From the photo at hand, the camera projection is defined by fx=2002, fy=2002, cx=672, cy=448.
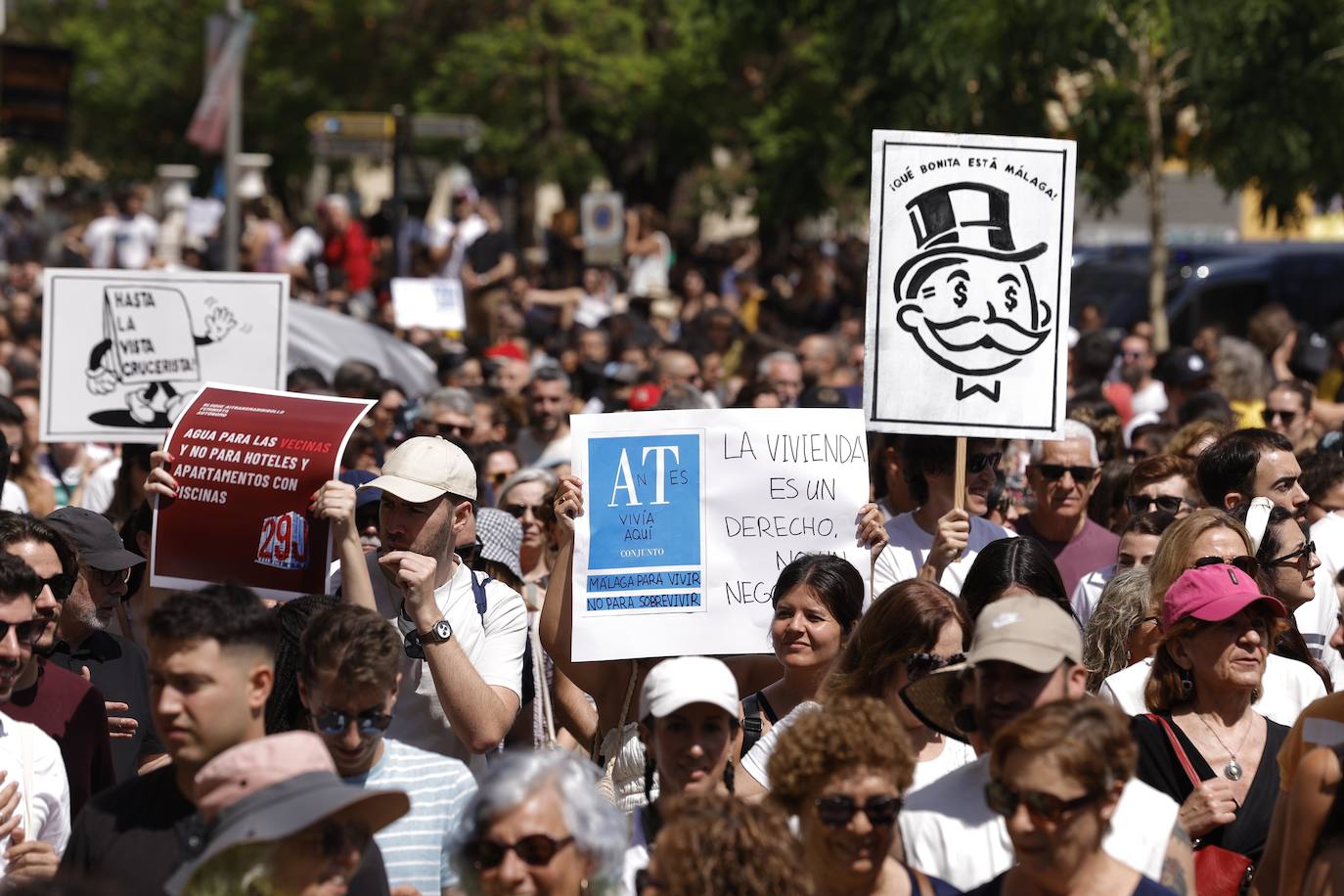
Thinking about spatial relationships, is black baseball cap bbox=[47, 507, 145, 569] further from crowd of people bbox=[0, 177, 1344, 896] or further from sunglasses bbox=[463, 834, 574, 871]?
sunglasses bbox=[463, 834, 574, 871]

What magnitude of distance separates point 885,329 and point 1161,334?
9836 mm

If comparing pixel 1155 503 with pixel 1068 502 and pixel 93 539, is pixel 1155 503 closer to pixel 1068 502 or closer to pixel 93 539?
pixel 1068 502

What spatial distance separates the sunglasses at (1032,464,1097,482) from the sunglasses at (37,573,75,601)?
12.0ft

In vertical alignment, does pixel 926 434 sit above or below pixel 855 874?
above

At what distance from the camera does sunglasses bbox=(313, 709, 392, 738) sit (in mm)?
4508

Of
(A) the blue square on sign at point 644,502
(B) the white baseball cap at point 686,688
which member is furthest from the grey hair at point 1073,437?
(B) the white baseball cap at point 686,688

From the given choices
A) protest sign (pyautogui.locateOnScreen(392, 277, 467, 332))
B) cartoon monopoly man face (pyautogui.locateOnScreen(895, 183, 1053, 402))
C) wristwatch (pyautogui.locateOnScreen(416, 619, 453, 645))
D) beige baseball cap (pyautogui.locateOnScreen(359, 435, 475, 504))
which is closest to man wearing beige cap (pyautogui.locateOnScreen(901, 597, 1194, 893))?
wristwatch (pyautogui.locateOnScreen(416, 619, 453, 645))

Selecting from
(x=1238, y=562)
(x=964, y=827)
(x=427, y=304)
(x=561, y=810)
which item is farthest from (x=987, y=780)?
(x=427, y=304)

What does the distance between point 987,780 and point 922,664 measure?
760 mm

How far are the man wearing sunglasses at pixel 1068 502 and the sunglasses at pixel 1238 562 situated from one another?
160cm

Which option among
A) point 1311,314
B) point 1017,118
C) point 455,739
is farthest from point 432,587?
point 1311,314

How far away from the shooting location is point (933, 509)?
6859 millimetres

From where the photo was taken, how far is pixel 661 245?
2144cm

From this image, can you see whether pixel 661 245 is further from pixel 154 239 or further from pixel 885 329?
pixel 885 329
